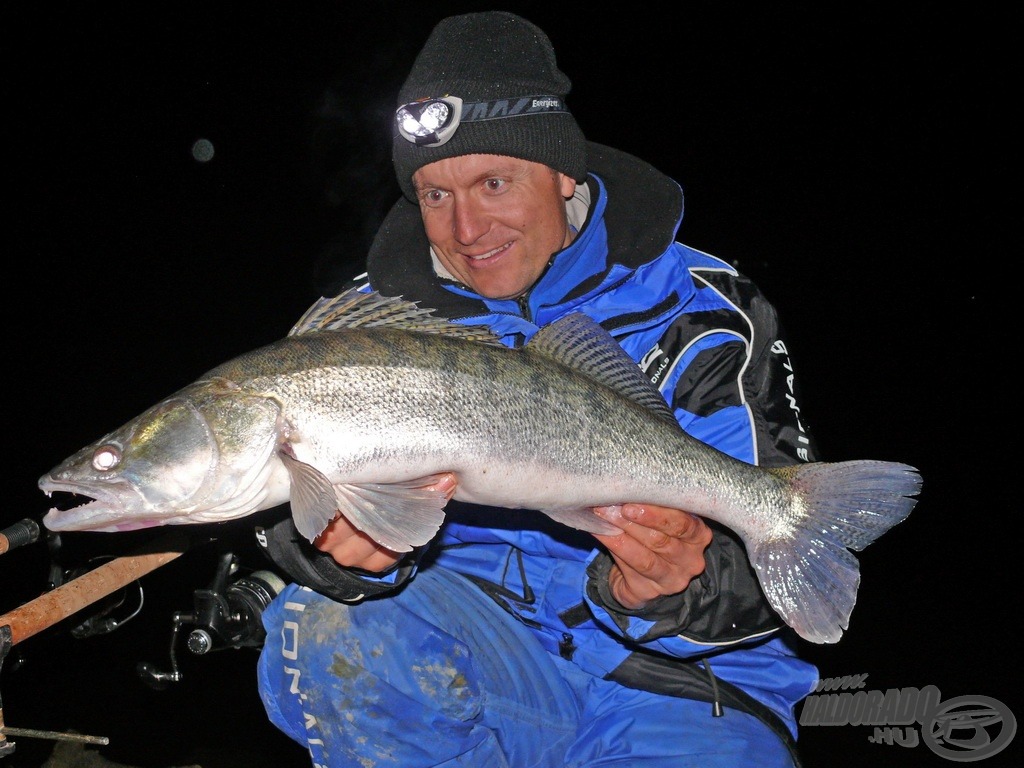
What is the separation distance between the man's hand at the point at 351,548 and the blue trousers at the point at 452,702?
371mm

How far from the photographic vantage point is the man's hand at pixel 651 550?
6.14ft

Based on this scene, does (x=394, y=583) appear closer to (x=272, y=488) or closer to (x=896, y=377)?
(x=272, y=488)

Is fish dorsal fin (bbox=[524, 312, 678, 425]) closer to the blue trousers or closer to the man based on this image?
the man

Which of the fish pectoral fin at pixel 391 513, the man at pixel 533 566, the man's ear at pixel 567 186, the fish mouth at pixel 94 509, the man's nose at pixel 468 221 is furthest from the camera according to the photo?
the man's ear at pixel 567 186

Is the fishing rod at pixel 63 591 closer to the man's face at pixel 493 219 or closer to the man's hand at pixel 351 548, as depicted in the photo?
the man's hand at pixel 351 548

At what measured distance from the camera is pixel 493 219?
2428 mm

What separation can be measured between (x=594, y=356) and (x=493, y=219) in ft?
2.33

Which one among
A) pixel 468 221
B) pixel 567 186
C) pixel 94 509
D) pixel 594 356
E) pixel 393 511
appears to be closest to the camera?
pixel 94 509

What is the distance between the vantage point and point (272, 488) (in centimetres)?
163

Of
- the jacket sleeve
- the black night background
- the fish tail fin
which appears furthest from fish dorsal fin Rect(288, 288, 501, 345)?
the black night background

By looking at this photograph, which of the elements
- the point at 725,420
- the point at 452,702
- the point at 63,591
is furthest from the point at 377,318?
the point at 63,591

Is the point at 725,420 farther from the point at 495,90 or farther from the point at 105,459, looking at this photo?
the point at 105,459

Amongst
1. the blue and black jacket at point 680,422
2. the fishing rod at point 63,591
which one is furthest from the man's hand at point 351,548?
the fishing rod at point 63,591

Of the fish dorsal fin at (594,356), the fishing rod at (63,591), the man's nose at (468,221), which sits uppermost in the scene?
the man's nose at (468,221)
